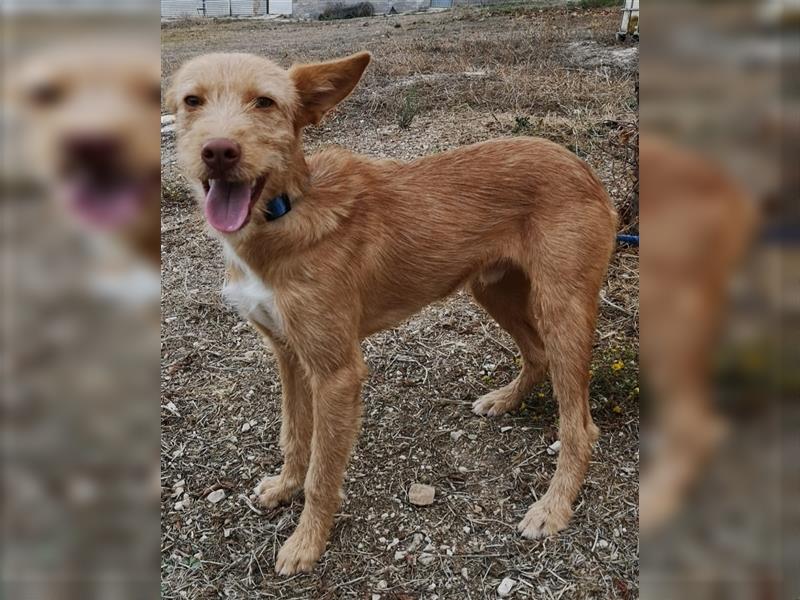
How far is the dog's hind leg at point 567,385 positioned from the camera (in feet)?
9.45

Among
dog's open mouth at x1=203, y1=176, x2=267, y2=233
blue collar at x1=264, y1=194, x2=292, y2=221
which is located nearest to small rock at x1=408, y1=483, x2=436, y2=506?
blue collar at x1=264, y1=194, x2=292, y2=221

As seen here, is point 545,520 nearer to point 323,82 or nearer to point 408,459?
point 408,459

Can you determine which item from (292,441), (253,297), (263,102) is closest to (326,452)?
(292,441)

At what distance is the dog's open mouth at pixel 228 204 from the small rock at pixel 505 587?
1943mm

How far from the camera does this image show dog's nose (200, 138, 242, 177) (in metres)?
2.07

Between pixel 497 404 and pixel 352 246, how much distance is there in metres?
1.50

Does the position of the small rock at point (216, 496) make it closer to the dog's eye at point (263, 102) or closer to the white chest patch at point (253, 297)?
the white chest patch at point (253, 297)

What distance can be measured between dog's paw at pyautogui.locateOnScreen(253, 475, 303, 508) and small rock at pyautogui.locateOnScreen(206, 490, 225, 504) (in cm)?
17

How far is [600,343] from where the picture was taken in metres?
4.01

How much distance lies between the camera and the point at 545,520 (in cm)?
296
